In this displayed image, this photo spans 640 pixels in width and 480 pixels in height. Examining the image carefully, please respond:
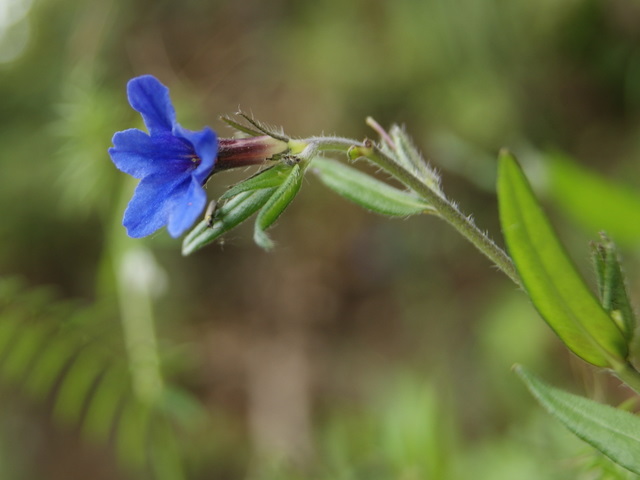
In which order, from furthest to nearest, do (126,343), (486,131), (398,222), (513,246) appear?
(398,222) < (486,131) < (126,343) < (513,246)

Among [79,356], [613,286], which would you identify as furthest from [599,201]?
[79,356]

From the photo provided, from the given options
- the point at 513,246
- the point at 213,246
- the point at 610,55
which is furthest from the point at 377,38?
the point at 513,246

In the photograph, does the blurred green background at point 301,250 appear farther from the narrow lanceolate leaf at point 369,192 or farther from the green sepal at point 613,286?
the green sepal at point 613,286

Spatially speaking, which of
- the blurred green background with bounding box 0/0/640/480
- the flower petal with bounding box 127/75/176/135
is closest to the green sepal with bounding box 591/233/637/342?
the flower petal with bounding box 127/75/176/135

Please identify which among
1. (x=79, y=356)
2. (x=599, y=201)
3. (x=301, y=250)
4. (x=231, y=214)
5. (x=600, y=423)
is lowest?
(x=600, y=423)

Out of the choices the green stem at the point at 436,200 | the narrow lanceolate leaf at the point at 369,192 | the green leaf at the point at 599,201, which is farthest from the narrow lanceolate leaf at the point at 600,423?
the green leaf at the point at 599,201

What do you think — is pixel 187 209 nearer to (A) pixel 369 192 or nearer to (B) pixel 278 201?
(B) pixel 278 201

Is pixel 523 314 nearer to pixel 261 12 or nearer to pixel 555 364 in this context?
pixel 555 364

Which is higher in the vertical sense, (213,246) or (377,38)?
(377,38)
